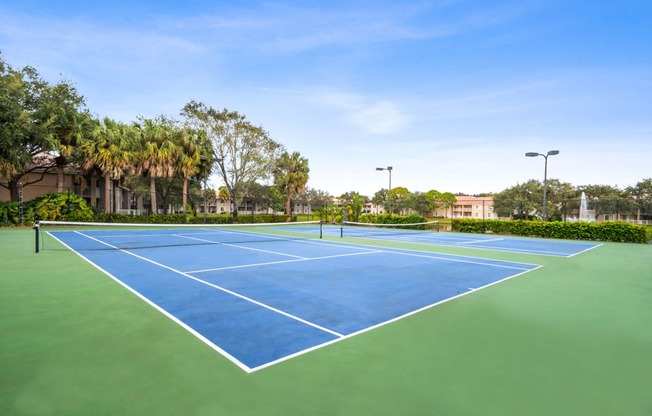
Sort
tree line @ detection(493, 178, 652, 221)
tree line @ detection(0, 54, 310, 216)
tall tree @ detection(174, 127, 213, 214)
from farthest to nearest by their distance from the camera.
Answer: tree line @ detection(493, 178, 652, 221) → tall tree @ detection(174, 127, 213, 214) → tree line @ detection(0, 54, 310, 216)

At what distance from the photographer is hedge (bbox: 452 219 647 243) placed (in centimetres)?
2213

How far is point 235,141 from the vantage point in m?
39.4

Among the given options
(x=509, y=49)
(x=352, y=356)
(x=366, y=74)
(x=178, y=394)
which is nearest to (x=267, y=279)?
(x=352, y=356)

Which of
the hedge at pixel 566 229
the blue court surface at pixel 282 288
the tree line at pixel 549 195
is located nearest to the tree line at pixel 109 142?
the blue court surface at pixel 282 288

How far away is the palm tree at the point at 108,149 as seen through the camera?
1145 inches

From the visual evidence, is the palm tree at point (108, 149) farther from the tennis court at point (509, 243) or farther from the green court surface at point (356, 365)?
the green court surface at point (356, 365)

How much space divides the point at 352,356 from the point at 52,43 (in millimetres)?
21292

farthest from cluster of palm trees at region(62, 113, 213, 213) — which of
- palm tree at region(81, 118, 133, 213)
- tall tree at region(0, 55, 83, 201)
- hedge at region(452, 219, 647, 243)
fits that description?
hedge at region(452, 219, 647, 243)

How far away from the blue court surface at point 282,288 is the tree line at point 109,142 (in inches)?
755

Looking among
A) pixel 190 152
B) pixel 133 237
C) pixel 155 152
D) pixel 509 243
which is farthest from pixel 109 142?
pixel 509 243

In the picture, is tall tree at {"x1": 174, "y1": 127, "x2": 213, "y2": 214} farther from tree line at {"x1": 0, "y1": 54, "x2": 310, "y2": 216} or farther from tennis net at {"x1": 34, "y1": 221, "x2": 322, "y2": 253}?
tennis net at {"x1": 34, "y1": 221, "x2": 322, "y2": 253}

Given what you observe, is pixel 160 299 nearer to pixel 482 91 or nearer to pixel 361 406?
pixel 361 406

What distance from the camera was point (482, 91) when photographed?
2314 cm

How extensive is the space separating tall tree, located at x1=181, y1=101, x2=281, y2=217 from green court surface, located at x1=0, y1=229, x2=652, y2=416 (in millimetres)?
34035
